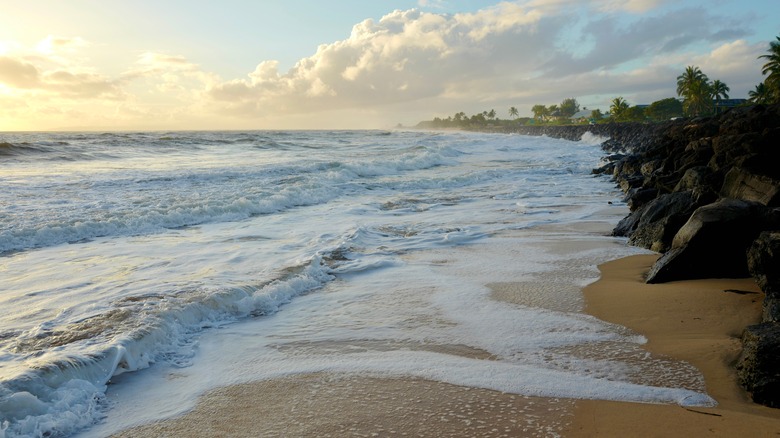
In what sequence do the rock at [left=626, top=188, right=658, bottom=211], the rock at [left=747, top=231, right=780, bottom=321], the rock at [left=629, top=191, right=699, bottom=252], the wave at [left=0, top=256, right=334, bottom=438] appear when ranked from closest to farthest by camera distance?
1. the wave at [left=0, top=256, right=334, bottom=438]
2. the rock at [left=747, top=231, right=780, bottom=321]
3. the rock at [left=629, top=191, right=699, bottom=252]
4. the rock at [left=626, top=188, right=658, bottom=211]

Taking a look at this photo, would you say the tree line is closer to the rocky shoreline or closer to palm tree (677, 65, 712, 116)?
palm tree (677, 65, 712, 116)

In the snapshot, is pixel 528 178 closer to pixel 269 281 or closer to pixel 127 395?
pixel 269 281

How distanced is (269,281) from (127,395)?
2742 millimetres

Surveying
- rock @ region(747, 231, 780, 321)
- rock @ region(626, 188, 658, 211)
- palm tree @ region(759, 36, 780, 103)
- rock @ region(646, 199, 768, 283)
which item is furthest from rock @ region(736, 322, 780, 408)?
palm tree @ region(759, 36, 780, 103)

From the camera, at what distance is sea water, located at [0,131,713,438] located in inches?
149

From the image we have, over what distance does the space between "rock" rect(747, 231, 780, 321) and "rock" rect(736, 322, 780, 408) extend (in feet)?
3.21

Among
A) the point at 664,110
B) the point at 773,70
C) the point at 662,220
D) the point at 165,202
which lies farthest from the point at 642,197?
the point at 664,110

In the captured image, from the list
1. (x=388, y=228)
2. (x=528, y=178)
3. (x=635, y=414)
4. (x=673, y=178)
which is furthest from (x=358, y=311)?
(x=528, y=178)

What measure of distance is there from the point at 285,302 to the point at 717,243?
4726mm

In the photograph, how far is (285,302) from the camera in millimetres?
5906

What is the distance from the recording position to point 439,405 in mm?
3471

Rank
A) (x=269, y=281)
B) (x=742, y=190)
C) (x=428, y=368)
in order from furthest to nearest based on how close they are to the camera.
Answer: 1. (x=742, y=190)
2. (x=269, y=281)
3. (x=428, y=368)

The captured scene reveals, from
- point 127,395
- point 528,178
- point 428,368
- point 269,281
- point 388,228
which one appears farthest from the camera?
point 528,178

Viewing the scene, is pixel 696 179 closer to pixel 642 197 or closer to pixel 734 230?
pixel 642 197
